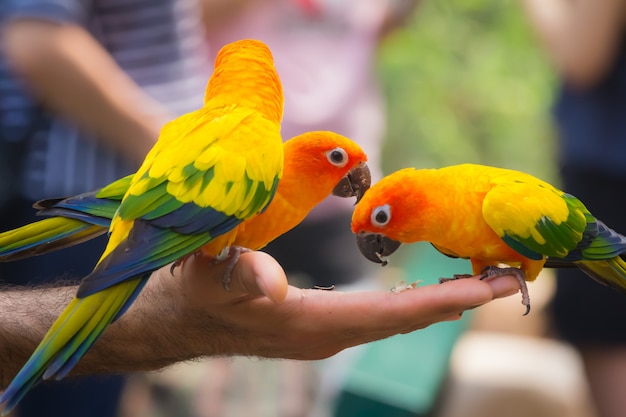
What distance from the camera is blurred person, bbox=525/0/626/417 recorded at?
172 cm

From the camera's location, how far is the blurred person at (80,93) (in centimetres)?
158

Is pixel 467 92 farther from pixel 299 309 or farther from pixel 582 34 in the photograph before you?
pixel 299 309

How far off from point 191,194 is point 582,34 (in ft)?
4.08

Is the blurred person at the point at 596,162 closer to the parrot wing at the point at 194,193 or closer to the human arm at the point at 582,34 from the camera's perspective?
the human arm at the point at 582,34

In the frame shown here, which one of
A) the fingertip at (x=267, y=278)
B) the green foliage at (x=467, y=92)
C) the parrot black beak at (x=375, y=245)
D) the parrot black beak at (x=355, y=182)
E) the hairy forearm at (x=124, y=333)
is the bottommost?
the green foliage at (x=467, y=92)

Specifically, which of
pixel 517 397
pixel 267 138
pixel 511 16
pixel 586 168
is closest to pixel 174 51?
pixel 267 138

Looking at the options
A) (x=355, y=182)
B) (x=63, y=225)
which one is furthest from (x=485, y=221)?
(x=63, y=225)

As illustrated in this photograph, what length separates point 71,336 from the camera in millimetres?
774

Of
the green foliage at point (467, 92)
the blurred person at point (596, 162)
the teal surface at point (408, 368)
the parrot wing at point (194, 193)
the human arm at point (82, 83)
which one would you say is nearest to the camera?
the parrot wing at point (194, 193)

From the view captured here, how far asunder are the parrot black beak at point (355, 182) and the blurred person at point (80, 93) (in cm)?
77

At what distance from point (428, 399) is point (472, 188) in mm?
1265

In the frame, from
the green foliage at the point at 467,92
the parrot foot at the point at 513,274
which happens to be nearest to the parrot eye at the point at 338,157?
the parrot foot at the point at 513,274

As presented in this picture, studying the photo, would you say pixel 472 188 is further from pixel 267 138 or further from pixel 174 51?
pixel 174 51

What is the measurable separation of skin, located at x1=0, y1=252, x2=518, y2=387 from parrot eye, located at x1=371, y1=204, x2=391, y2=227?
9 cm
